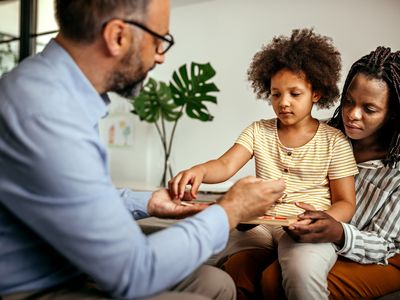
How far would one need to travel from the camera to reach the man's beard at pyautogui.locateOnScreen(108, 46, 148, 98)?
3.33ft

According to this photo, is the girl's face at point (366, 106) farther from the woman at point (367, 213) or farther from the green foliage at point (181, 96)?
the green foliage at point (181, 96)

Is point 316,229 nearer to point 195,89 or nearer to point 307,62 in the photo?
point 307,62

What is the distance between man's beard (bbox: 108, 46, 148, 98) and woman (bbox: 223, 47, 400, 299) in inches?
26.1

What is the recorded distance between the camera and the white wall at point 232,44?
266cm

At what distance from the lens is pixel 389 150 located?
1574 mm

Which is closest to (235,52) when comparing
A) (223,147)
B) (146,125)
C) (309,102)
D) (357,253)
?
(223,147)

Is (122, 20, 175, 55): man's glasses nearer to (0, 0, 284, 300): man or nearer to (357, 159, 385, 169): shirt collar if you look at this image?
(0, 0, 284, 300): man

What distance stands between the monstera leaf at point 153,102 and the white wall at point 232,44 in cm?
28

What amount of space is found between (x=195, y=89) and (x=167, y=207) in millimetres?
1838

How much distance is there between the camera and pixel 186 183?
147cm

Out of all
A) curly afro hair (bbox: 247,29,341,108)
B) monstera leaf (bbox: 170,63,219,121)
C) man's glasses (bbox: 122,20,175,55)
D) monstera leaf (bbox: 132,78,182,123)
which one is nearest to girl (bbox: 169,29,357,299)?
curly afro hair (bbox: 247,29,341,108)

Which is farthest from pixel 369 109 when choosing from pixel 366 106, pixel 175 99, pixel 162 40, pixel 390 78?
pixel 175 99

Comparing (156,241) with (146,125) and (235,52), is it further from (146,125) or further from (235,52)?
(146,125)

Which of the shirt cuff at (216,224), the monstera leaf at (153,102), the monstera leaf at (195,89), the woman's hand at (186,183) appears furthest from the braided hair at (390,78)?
the monstera leaf at (153,102)
